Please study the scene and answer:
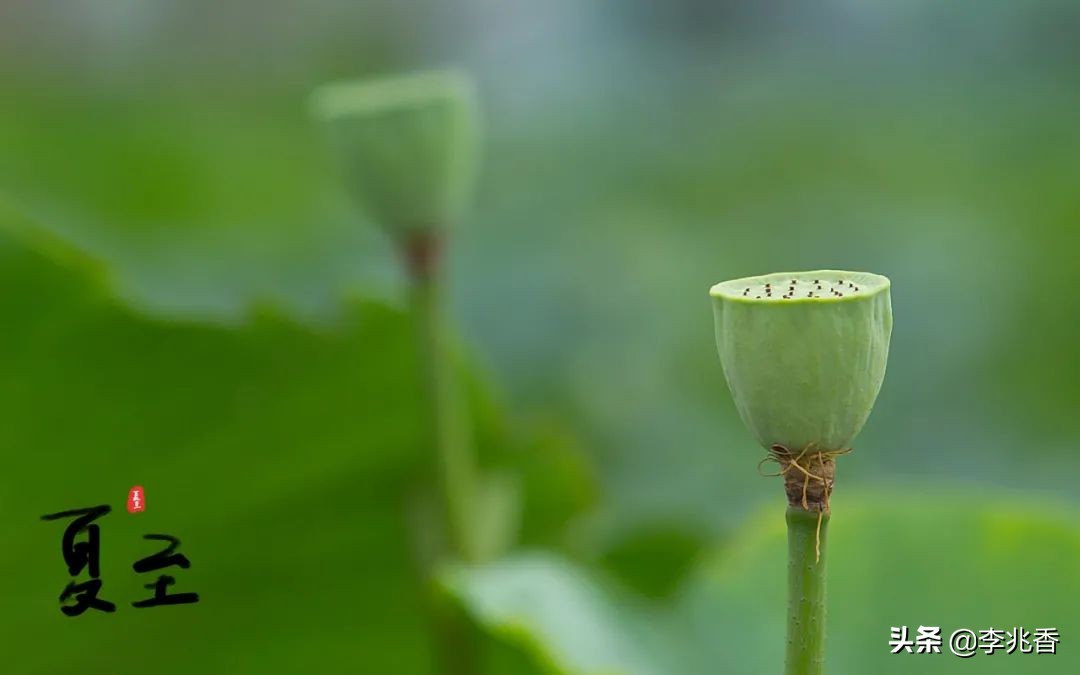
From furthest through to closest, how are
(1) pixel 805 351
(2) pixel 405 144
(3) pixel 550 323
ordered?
(3) pixel 550 323
(2) pixel 405 144
(1) pixel 805 351

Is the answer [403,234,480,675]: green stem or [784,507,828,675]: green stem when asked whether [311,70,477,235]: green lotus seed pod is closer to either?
[403,234,480,675]: green stem

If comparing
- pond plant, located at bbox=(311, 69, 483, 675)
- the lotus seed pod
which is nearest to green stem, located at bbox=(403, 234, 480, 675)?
pond plant, located at bbox=(311, 69, 483, 675)

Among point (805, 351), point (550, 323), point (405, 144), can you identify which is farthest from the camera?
point (550, 323)

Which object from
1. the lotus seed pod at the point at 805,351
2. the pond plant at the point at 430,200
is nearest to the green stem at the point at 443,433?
the pond plant at the point at 430,200

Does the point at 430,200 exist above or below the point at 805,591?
above

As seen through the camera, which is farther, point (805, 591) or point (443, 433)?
point (443, 433)

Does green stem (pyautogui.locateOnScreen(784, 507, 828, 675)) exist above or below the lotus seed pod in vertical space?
below

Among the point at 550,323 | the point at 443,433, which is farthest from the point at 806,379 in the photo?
the point at 550,323

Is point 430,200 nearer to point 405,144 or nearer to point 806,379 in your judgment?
point 405,144

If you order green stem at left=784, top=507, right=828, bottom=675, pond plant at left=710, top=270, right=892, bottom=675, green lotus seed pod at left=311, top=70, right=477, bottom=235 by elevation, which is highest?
green lotus seed pod at left=311, top=70, right=477, bottom=235
